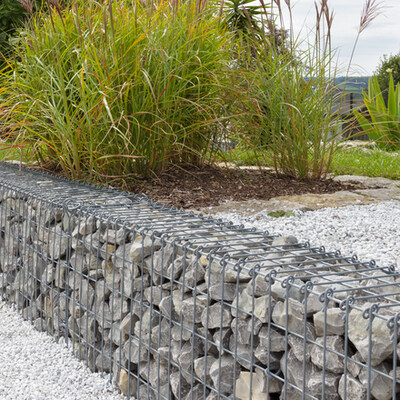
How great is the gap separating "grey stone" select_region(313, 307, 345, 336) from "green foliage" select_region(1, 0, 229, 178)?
2.24 metres

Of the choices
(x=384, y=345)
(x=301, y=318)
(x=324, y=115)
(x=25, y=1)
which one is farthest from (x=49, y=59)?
(x=384, y=345)

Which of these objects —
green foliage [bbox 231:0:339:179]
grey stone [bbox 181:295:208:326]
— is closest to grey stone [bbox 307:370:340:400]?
grey stone [bbox 181:295:208:326]

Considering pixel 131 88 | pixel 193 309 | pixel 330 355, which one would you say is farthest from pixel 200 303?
pixel 131 88

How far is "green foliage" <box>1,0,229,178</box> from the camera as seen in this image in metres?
3.62

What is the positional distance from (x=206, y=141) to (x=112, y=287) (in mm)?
2137

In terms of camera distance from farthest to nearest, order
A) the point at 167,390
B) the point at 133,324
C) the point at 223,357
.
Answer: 1. the point at 133,324
2. the point at 167,390
3. the point at 223,357

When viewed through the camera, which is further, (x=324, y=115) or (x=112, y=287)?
(x=324, y=115)

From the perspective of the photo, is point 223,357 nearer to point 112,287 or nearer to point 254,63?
point 112,287

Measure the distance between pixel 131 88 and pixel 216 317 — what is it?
2203 millimetres

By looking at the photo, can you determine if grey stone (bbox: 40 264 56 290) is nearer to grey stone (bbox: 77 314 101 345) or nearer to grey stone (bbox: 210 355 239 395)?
grey stone (bbox: 77 314 101 345)

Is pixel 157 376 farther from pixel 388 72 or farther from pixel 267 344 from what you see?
pixel 388 72

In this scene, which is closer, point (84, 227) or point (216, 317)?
point (216, 317)

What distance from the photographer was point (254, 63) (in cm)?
448

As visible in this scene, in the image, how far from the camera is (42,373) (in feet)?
8.28
